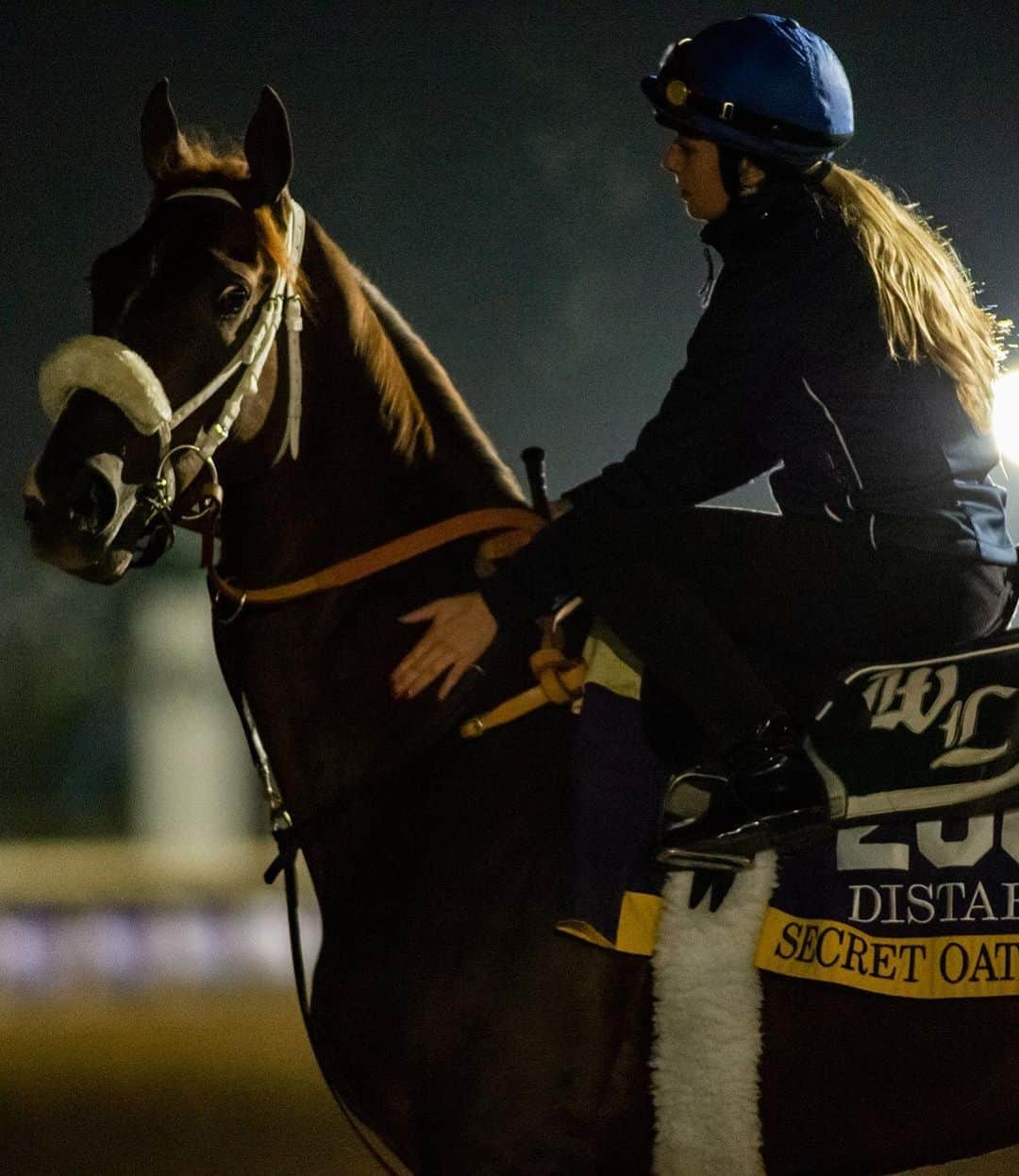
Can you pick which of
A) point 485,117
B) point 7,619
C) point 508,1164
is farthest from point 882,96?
point 7,619

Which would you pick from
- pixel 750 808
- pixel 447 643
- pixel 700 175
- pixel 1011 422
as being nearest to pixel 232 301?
pixel 447 643

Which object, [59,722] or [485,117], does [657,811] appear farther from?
[59,722]

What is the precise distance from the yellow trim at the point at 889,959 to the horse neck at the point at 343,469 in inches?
32.8

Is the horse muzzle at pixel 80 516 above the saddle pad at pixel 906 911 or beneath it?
above

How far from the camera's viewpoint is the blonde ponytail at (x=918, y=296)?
1937mm

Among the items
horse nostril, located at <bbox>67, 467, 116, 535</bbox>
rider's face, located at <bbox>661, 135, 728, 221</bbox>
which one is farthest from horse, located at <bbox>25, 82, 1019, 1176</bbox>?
rider's face, located at <bbox>661, 135, 728, 221</bbox>

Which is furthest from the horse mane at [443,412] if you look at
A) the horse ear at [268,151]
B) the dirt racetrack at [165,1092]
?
the dirt racetrack at [165,1092]

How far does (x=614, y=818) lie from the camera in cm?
191

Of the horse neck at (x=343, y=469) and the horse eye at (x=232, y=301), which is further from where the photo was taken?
the horse neck at (x=343, y=469)

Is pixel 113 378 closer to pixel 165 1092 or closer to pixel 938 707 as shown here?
pixel 938 707

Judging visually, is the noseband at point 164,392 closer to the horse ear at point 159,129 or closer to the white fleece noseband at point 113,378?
the white fleece noseband at point 113,378

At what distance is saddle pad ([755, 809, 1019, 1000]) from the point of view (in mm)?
1875

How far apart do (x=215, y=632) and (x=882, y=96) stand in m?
6.99

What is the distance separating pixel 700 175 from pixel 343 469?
718mm
